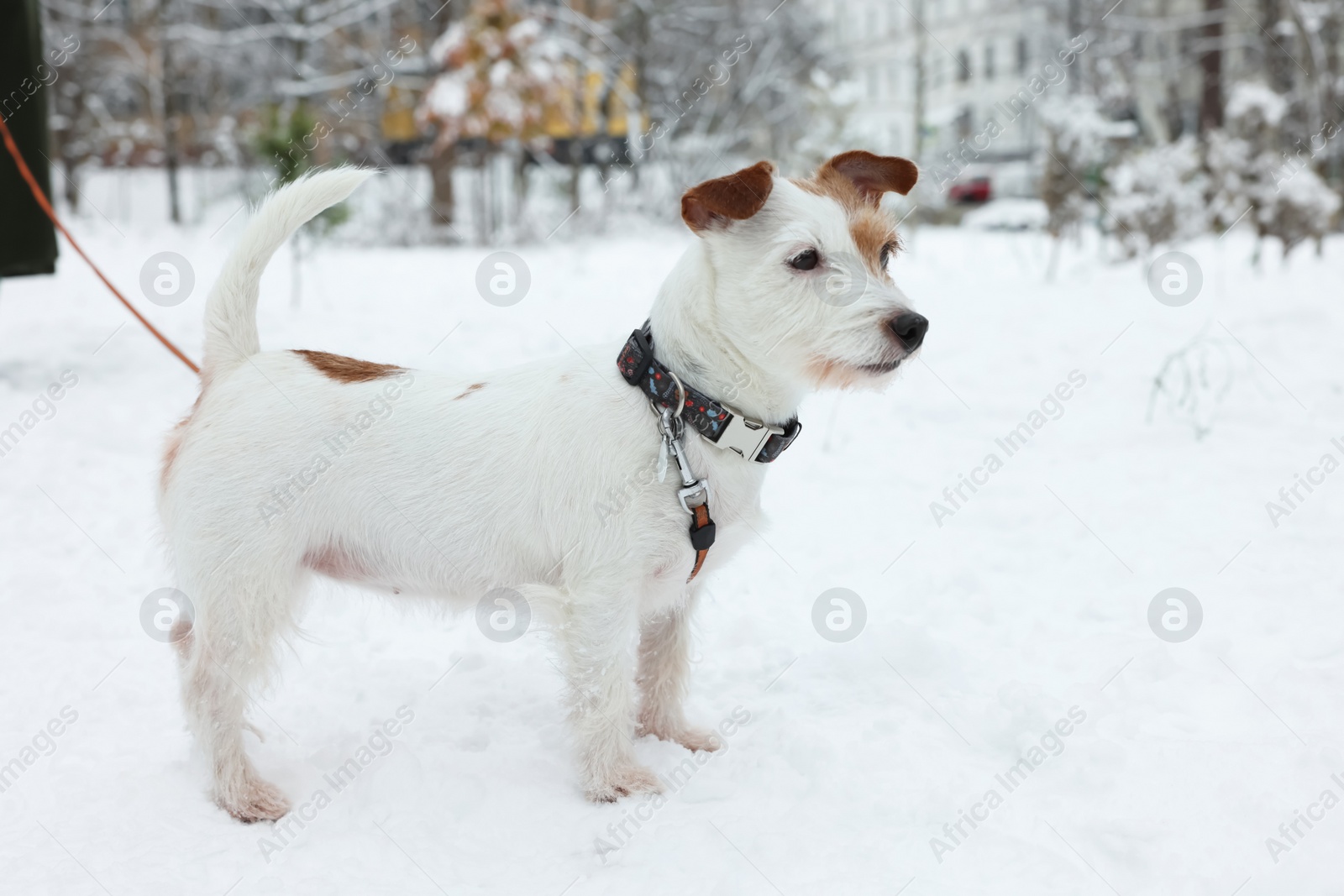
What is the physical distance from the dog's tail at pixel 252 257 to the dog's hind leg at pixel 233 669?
0.71 meters

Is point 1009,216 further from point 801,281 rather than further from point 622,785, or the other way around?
point 622,785

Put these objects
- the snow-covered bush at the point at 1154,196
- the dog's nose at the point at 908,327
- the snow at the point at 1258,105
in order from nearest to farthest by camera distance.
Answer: the dog's nose at the point at 908,327 → the snow at the point at 1258,105 → the snow-covered bush at the point at 1154,196

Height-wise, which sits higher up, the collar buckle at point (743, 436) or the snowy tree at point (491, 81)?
the snowy tree at point (491, 81)

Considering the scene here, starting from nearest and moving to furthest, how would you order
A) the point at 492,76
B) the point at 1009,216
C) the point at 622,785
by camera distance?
the point at 622,785, the point at 492,76, the point at 1009,216

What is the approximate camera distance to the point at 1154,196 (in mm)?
11578

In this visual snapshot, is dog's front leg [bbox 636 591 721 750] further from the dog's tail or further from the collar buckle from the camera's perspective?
the dog's tail

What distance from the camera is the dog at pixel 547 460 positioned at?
2.60m

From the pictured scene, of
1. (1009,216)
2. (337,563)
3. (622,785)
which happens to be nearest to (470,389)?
(337,563)

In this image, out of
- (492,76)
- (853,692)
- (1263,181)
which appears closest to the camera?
(853,692)

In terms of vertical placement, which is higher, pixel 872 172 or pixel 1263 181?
pixel 872 172

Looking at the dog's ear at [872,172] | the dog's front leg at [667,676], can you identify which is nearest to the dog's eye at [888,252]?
the dog's ear at [872,172]

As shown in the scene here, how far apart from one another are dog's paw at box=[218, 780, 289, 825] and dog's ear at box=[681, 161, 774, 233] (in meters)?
2.14

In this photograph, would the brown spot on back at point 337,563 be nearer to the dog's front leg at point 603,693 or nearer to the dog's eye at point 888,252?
the dog's front leg at point 603,693

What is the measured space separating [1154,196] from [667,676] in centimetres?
1125
